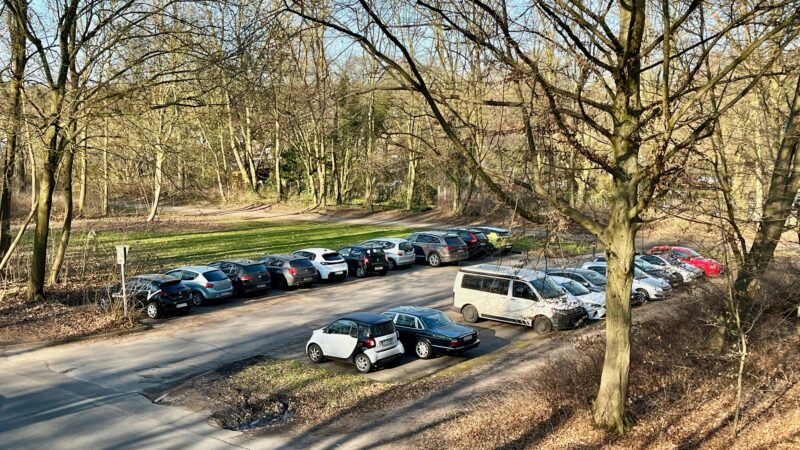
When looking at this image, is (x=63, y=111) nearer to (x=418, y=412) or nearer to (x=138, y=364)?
(x=138, y=364)

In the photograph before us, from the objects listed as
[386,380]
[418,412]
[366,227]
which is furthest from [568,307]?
[366,227]

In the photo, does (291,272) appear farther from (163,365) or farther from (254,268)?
(163,365)

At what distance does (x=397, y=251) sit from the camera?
1127 inches

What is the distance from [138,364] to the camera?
49.8 ft

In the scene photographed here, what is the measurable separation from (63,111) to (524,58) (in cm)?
1487

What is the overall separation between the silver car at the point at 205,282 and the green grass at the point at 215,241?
4346 millimetres

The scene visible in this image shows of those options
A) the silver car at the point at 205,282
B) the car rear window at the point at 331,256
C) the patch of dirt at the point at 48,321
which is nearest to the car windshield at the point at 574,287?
the car rear window at the point at 331,256

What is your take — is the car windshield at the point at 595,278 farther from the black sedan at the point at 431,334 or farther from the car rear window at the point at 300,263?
the car rear window at the point at 300,263

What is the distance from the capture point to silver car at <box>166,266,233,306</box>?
21938mm

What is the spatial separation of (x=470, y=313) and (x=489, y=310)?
66 cm

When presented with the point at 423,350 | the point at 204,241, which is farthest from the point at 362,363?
the point at 204,241

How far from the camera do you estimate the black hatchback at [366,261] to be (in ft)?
88.5

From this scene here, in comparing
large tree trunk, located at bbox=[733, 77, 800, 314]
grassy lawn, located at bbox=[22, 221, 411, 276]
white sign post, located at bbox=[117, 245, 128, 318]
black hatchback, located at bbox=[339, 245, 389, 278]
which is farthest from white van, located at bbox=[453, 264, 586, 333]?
grassy lawn, located at bbox=[22, 221, 411, 276]

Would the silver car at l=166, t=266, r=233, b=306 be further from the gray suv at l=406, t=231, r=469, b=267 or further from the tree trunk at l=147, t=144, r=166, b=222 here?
the gray suv at l=406, t=231, r=469, b=267
